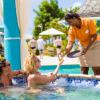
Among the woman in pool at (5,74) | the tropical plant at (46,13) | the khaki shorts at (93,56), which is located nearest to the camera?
the woman in pool at (5,74)

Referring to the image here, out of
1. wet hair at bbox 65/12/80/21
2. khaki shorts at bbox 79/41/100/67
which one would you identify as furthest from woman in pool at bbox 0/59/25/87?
khaki shorts at bbox 79/41/100/67

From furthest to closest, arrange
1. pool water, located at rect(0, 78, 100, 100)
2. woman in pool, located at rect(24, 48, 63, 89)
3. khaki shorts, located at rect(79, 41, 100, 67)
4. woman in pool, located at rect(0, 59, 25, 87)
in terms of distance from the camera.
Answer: khaki shorts, located at rect(79, 41, 100, 67)
woman in pool, located at rect(0, 59, 25, 87)
woman in pool, located at rect(24, 48, 63, 89)
pool water, located at rect(0, 78, 100, 100)

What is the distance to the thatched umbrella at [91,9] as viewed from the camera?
90.2 ft

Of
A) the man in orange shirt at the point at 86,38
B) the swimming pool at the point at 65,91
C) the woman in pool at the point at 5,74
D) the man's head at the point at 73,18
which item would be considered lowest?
the swimming pool at the point at 65,91

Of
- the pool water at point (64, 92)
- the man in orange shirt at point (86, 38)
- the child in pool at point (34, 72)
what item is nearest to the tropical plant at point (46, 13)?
the man in orange shirt at point (86, 38)

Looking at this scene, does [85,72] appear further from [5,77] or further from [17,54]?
[17,54]

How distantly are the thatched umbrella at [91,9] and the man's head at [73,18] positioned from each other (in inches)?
846

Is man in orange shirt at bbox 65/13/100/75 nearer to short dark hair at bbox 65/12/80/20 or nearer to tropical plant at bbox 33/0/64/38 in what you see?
short dark hair at bbox 65/12/80/20

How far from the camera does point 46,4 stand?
41688 millimetres

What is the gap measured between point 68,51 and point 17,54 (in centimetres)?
281

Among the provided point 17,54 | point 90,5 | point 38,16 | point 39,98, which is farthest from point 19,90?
point 38,16

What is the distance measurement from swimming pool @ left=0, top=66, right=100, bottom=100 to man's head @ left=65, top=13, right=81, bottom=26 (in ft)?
2.96

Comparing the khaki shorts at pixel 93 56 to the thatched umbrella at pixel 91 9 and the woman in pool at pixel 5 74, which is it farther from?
the thatched umbrella at pixel 91 9

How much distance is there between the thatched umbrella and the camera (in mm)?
27500
